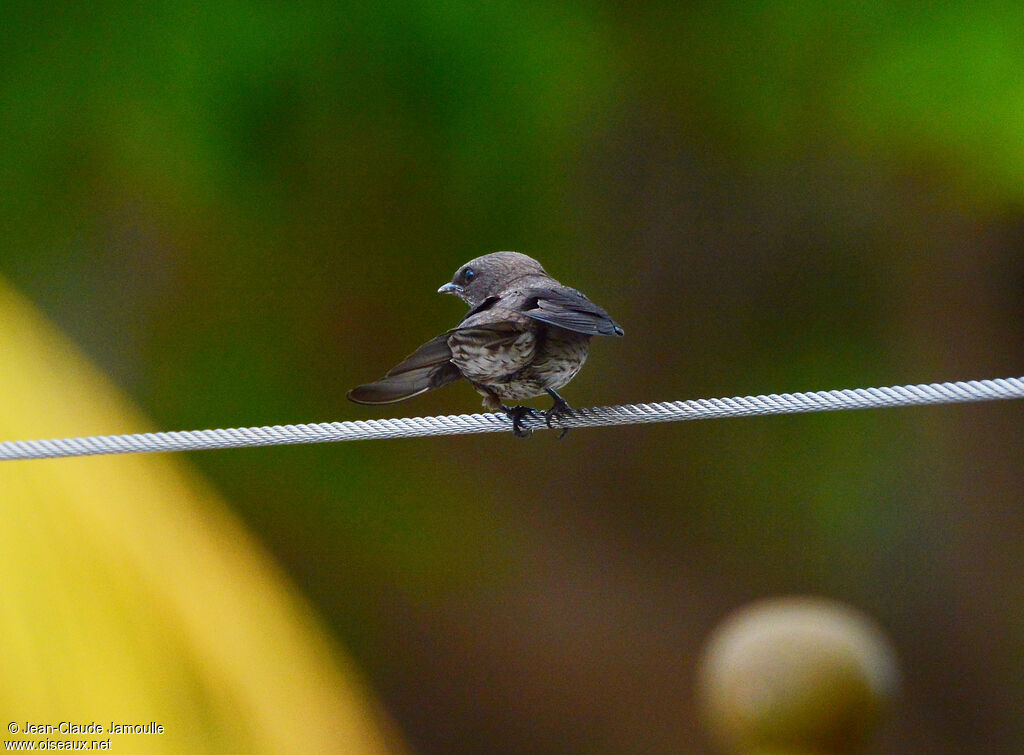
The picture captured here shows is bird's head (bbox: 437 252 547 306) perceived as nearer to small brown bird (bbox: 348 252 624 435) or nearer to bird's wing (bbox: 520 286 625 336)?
small brown bird (bbox: 348 252 624 435)

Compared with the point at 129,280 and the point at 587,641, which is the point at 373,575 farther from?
the point at 129,280

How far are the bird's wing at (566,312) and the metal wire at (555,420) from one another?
0.75 ft

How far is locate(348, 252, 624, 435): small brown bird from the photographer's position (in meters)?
2.29

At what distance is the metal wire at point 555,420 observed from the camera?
1878 millimetres

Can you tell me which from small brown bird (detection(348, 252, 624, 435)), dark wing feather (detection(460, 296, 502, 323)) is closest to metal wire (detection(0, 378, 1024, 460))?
small brown bird (detection(348, 252, 624, 435))

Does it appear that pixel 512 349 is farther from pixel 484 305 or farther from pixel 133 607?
pixel 133 607

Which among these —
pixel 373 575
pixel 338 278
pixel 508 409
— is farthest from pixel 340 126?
pixel 508 409

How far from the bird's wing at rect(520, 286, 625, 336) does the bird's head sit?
367 mm

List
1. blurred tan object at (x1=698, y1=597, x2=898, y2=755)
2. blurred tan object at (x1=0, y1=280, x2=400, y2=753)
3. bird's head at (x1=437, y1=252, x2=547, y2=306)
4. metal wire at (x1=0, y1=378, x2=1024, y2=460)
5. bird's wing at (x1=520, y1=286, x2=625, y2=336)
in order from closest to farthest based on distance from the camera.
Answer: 1. metal wire at (x1=0, y1=378, x2=1024, y2=460)
2. bird's wing at (x1=520, y1=286, x2=625, y2=336)
3. bird's head at (x1=437, y1=252, x2=547, y2=306)
4. blurred tan object at (x1=698, y1=597, x2=898, y2=755)
5. blurred tan object at (x1=0, y1=280, x2=400, y2=753)

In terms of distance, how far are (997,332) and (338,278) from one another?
3625 millimetres

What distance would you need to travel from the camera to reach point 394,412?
5004 mm

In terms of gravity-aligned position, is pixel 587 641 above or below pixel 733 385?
below

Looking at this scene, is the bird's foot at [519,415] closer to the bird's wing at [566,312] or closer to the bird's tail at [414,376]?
the bird's tail at [414,376]

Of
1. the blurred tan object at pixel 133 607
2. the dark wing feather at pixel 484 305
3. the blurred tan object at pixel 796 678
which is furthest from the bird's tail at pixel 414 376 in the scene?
the blurred tan object at pixel 133 607
